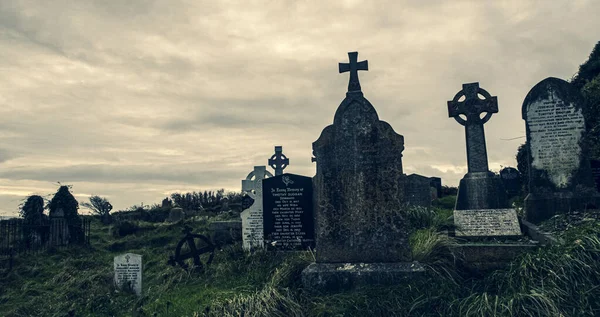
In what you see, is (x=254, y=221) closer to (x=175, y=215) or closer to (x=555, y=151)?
(x=555, y=151)

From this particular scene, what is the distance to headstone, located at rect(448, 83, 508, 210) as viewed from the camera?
33.3 feet

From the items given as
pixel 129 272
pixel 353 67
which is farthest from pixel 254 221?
A: pixel 353 67

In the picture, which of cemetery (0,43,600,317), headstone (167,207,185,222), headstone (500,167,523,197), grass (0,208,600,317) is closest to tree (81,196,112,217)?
headstone (167,207,185,222)

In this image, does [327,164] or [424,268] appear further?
[327,164]

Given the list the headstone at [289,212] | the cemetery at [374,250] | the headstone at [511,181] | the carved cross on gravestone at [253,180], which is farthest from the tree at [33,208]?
the headstone at [511,181]

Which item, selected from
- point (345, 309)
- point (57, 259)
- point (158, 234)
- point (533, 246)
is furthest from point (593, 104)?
point (57, 259)

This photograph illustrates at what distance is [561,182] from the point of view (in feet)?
32.6

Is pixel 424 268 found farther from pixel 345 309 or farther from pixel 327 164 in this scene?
pixel 327 164

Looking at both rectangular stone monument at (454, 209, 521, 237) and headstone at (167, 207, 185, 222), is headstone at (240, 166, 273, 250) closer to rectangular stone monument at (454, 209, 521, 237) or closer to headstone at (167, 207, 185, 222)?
rectangular stone monument at (454, 209, 521, 237)

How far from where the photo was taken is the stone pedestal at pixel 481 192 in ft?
33.0

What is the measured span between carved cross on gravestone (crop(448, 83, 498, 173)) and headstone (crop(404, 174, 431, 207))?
3981 mm

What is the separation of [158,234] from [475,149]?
1133 centimetres

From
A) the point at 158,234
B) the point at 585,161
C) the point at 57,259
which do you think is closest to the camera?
the point at 585,161

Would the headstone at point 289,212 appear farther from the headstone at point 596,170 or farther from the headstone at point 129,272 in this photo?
the headstone at point 596,170
